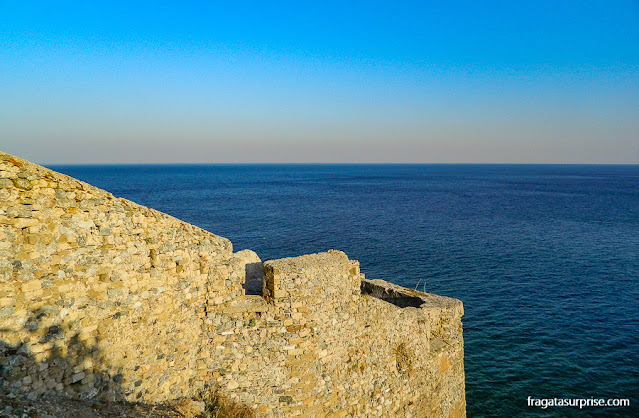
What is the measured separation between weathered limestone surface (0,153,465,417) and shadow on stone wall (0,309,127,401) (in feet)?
0.06

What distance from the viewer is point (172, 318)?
891 cm

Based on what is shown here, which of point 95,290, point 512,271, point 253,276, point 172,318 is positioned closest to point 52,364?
point 95,290

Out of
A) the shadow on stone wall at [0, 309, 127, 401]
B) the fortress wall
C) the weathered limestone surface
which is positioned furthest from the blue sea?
the shadow on stone wall at [0, 309, 127, 401]

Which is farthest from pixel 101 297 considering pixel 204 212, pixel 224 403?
pixel 204 212

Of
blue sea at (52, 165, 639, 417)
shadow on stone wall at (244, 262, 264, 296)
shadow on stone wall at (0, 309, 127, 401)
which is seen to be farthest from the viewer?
blue sea at (52, 165, 639, 417)

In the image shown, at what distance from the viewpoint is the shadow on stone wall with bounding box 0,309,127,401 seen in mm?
6449

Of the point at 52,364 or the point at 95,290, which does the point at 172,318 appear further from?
the point at 52,364

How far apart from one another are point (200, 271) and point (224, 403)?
3.50 m

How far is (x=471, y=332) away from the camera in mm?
28062

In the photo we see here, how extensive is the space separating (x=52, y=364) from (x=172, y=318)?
2.45 meters

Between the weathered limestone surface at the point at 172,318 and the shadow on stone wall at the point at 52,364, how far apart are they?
0.06 feet

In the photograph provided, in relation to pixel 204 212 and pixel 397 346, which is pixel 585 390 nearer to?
pixel 397 346

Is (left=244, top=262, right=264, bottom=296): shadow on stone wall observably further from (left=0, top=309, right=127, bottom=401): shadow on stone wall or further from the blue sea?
the blue sea

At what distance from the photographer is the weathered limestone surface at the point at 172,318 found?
6641 millimetres
